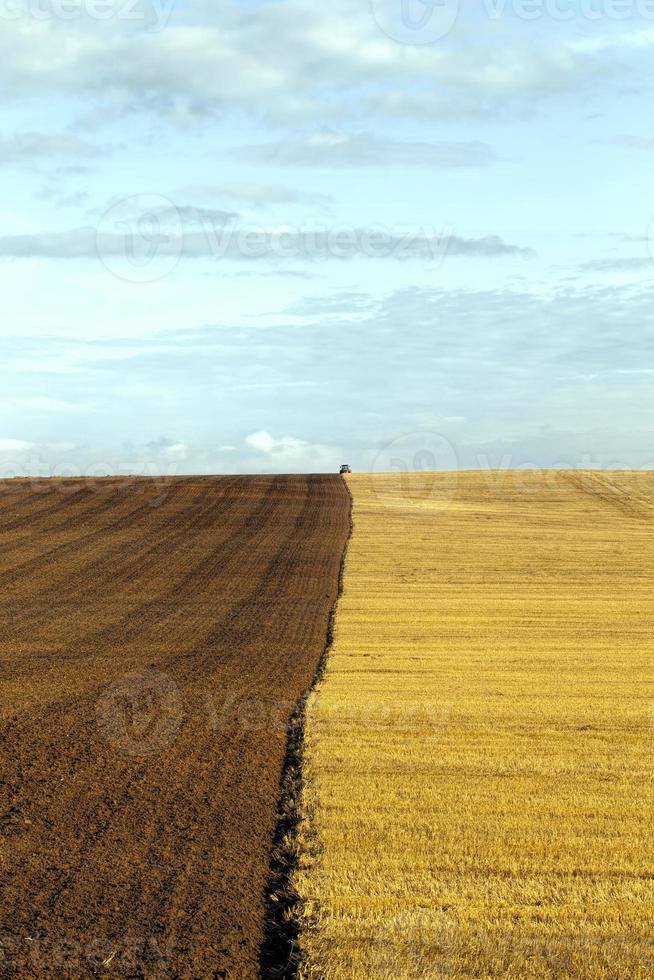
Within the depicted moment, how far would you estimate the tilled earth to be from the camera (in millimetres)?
10539

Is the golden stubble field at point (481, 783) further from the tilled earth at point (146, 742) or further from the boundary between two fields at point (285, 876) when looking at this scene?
the tilled earth at point (146, 742)

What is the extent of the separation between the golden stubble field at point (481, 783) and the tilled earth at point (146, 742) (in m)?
0.96

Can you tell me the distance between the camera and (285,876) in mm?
11836

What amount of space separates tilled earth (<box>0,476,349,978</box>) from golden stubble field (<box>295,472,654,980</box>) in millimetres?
957

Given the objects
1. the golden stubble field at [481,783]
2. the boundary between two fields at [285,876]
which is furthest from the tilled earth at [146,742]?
the golden stubble field at [481,783]

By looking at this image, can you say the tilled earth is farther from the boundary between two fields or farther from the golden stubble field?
the golden stubble field

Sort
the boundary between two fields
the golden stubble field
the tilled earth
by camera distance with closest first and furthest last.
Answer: the boundary between two fields → the golden stubble field → the tilled earth

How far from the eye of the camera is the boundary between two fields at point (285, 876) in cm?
1003

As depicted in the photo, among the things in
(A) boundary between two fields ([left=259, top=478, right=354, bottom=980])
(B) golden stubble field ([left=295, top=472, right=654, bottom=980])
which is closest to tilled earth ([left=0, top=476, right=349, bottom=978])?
(A) boundary between two fields ([left=259, top=478, right=354, bottom=980])

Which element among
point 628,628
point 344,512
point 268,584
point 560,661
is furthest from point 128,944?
point 344,512

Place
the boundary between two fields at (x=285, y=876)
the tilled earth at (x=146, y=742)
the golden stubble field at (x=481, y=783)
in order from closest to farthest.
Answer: the boundary between two fields at (x=285, y=876)
the golden stubble field at (x=481, y=783)
the tilled earth at (x=146, y=742)

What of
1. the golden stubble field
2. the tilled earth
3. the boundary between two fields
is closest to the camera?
the boundary between two fields

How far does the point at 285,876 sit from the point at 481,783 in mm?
4354

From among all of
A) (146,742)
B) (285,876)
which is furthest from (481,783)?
(146,742)
